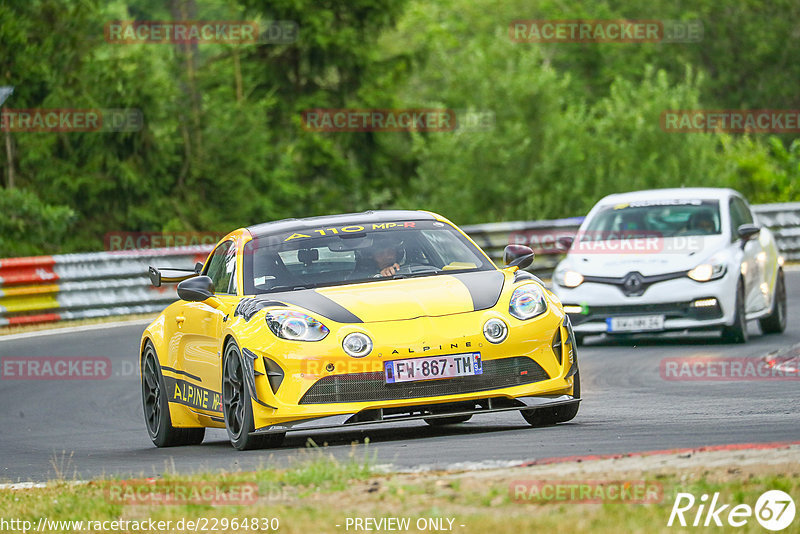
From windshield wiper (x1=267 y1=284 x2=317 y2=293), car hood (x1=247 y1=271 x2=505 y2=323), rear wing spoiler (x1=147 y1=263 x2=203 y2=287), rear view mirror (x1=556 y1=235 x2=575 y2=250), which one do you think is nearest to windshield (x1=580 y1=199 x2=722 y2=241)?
rear view mirror (x1=556 y1=235 x2=575 y2=250)

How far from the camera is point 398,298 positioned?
8.92 m

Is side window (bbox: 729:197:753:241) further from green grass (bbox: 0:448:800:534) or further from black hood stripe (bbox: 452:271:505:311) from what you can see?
green grass (bbox: 0:448:800:534)

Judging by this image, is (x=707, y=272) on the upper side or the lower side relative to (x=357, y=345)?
lower

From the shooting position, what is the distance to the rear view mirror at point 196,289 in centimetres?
971

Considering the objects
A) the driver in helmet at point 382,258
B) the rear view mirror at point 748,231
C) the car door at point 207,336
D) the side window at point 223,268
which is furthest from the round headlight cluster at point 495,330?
the rear view mirror at point 748,231

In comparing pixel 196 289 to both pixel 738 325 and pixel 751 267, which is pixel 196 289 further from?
pixel 751 267

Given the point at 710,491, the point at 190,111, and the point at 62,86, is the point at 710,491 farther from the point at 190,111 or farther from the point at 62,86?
the point at 190,111

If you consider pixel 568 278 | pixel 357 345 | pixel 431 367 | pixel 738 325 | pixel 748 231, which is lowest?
pixel 738 325

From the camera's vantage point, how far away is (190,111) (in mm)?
Answer: 34531

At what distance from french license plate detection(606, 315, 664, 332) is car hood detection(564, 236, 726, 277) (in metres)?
0.44

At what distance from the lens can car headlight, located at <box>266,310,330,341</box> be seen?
8.65 metres

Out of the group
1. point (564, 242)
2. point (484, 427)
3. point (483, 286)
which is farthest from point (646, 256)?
point (483, 286)

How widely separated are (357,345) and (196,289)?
5.33 feet

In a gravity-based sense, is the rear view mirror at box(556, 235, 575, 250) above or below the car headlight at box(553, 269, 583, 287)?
above
